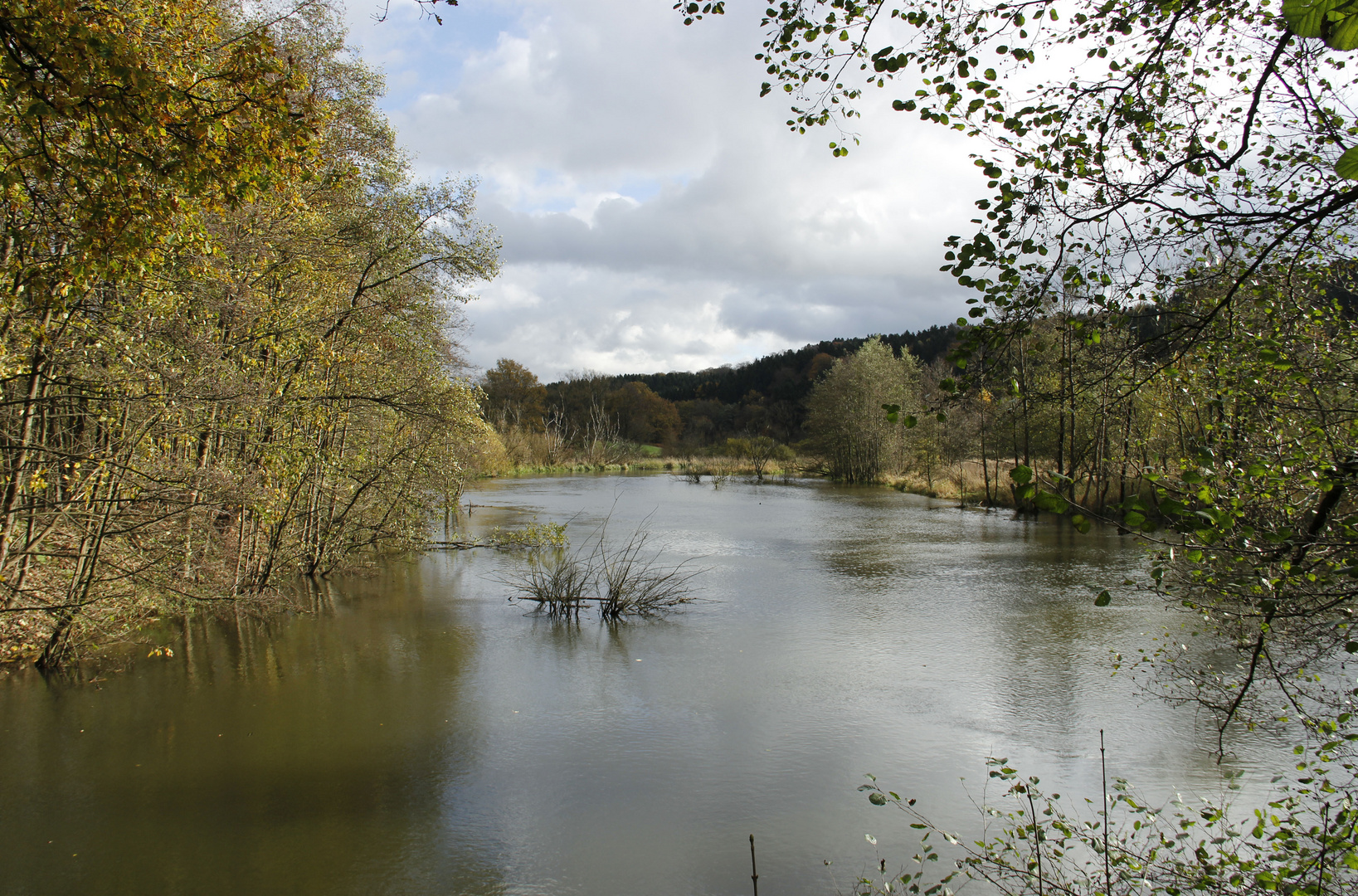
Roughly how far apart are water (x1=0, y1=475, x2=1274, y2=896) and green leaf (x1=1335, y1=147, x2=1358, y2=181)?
4039mm

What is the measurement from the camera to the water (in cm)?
452

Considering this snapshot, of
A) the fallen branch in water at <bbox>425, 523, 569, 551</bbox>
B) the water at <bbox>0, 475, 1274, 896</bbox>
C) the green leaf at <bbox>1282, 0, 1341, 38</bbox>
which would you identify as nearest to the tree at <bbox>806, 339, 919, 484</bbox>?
the fallen branch in water at <bbox>425, 523, 569, 551</bbox>

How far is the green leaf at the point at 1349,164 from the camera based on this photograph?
4.71ft

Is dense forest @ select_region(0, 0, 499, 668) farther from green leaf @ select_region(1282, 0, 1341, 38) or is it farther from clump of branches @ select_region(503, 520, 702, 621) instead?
green leaf @ select_region(1282, 0, 1341, 38)

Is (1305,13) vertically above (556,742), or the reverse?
(1305,13)

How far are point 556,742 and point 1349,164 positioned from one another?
19.7 feet

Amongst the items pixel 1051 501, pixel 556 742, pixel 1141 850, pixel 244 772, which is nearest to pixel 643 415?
pixel 556 742

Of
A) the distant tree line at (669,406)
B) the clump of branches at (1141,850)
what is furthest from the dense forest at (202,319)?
the distant tree line at (669,406)

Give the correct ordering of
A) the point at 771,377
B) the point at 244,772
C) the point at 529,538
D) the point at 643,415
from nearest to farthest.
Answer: the point at 244,772 → the point at 529,538 → the point at 643,415 → the point at 771,377

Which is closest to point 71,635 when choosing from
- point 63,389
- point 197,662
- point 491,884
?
point 197,662

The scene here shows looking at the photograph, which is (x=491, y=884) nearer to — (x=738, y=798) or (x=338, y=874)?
(x=338, y=874)

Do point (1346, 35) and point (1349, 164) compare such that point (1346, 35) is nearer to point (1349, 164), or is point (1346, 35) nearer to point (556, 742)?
point (1349, 164)

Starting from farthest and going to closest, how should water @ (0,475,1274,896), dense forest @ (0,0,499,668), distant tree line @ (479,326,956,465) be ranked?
distant tree line @ (479,326,956,465)
water @ (0,475,1274,896)
dense forest @ (0,0,499,668)

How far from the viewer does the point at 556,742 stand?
6.21 m
